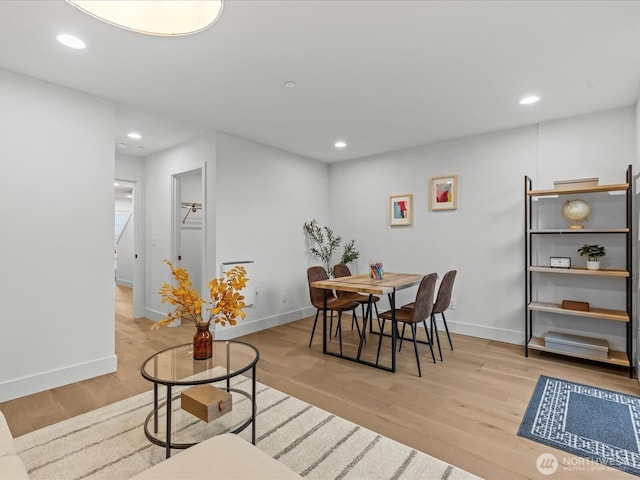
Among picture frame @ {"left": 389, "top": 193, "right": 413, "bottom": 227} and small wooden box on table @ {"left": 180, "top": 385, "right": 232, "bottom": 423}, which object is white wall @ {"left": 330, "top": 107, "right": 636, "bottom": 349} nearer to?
picture frame @ {"left": 389, "top": 193, "right": 413, "bottom": 227}

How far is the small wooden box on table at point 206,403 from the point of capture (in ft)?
5.98

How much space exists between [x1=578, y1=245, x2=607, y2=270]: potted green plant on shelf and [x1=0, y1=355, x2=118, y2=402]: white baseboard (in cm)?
452

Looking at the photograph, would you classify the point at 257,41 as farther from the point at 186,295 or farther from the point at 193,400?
the point at 193,400

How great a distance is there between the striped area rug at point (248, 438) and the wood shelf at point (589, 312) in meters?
2.26

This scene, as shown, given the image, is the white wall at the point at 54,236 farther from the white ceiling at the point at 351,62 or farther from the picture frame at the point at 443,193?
the picture frame at the point at 443,193

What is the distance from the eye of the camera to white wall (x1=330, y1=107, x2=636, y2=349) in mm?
3418

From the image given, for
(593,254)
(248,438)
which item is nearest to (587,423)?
(593,254)

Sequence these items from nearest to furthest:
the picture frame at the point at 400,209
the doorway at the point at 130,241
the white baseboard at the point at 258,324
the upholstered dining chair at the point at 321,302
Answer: the upholstered dining chair at the point at 321,302 → the white baseboard at the point at 258,324 → the picture frame at the point at 400,209 → the doorway at the point at 130,241

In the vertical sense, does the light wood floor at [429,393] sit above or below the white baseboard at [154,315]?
below

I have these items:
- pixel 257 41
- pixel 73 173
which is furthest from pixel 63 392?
pixel 257 41

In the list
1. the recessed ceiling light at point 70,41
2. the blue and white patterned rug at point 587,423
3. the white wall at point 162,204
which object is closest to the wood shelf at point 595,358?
the blue and white patterned rug at point 587,423

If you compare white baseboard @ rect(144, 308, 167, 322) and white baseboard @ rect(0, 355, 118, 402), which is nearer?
white baseboard @ rect(0, 355, 118, 402)

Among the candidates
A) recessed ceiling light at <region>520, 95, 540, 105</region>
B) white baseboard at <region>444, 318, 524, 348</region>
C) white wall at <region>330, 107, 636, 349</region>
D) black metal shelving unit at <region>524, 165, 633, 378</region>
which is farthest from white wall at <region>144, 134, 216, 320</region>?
black metal shelving unit at <region>524, 165, 633, 378</region>

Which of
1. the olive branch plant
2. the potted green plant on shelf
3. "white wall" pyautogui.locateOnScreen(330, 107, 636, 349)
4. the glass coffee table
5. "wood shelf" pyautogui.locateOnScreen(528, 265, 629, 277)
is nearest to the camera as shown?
the glass coffee table
